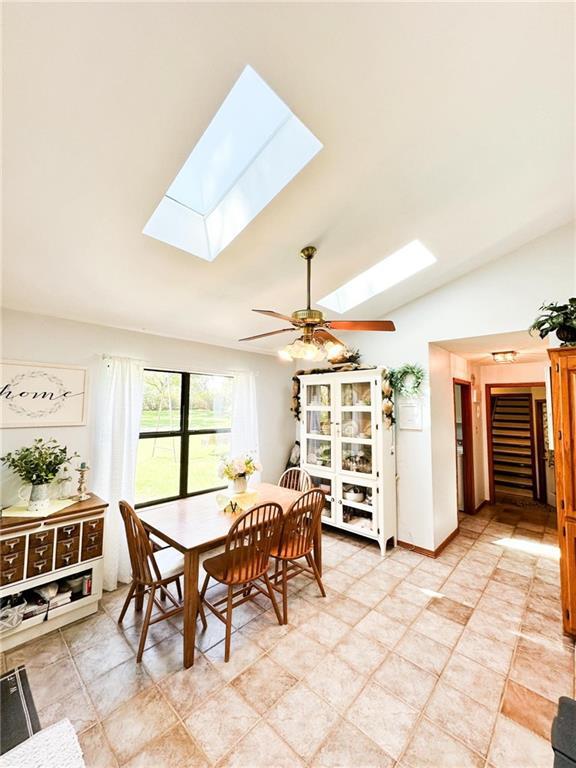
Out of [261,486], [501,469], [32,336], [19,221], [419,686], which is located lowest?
[419,686]

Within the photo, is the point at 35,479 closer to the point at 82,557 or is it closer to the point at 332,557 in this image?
the point at 82,557

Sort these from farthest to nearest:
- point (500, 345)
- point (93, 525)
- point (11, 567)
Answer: point (500, 345), point (93, 525), point (11, 567)

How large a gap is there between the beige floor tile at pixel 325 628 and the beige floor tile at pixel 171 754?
0.92 metres

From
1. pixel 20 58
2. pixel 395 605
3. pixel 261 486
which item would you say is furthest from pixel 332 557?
pixel 20 58

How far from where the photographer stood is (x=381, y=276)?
325cm

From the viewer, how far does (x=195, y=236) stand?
6.92ft

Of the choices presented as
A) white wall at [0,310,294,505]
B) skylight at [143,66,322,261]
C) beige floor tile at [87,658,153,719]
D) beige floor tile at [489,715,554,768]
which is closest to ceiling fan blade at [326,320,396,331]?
skylight at [143,66,322,261]

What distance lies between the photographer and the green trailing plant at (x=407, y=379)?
337cm

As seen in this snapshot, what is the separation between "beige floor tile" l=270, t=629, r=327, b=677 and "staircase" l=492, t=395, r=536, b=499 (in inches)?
186

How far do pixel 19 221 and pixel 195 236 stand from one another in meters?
0.94

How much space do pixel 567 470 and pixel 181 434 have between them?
11.2 ft

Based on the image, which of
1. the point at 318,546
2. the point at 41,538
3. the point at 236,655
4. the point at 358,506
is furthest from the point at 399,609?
the point at 41,538

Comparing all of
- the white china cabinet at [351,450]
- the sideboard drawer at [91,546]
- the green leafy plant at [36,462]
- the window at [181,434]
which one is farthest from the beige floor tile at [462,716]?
the green leafy plant at [36,462]

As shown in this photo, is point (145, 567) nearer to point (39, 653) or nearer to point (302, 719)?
point (39, 653)
